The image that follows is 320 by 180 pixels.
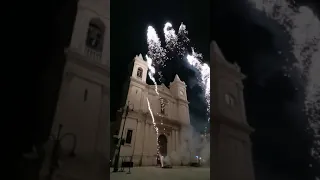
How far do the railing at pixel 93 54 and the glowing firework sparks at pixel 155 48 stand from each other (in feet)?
1.34

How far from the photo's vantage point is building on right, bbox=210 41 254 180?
1.96 m

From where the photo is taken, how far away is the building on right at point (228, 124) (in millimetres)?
1958

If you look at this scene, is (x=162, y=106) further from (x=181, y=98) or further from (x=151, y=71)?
(x=151, y=71)

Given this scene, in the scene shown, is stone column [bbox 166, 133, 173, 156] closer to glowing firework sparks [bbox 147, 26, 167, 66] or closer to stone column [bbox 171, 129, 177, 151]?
stone column [bbox 171, 129, 177, 151]

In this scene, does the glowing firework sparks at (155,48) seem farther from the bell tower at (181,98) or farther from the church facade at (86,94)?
the church facade at (86,94)

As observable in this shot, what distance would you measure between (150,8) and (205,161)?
1355 millimetres

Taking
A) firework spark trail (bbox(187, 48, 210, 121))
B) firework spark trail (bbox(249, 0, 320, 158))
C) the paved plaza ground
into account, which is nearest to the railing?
firework spark trail (bbox(187, 48, 210, 121))

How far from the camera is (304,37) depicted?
219cm

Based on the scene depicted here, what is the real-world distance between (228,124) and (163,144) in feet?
1.93

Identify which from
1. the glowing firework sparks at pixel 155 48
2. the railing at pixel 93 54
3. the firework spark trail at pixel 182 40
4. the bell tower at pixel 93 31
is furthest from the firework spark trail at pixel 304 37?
the railing at pixel 93 54

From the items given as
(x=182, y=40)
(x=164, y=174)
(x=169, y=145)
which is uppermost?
(x=182, y=40)

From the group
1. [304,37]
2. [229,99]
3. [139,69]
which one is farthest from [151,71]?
[304,37]

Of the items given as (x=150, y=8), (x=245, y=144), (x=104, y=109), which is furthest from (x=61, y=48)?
(x=245, y=144)

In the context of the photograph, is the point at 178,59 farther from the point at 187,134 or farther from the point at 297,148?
the point at 297,148
